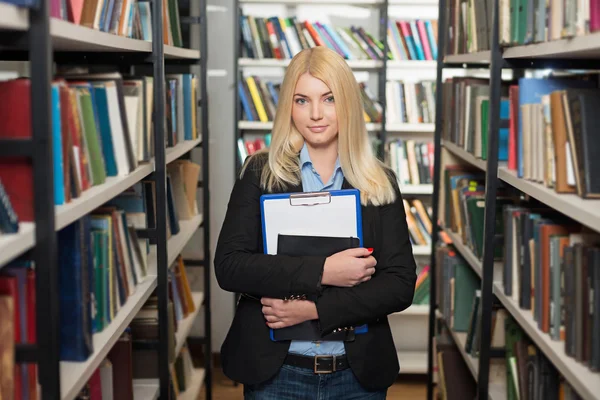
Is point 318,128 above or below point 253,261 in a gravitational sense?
above

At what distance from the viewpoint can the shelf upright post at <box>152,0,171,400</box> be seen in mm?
2479

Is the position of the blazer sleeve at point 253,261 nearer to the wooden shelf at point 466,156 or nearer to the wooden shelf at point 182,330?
the wooden shelf at point 466,156

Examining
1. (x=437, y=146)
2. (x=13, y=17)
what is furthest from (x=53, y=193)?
(x=437, y=146)

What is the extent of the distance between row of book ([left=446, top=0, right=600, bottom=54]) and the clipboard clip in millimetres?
684

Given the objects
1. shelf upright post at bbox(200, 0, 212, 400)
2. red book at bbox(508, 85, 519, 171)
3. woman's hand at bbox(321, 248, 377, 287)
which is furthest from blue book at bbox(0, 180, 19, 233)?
shelf upright post at bbox(200, 0, 212, 400)

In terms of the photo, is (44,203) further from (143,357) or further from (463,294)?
A: (463,294)

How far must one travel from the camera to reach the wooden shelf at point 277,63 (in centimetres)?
407

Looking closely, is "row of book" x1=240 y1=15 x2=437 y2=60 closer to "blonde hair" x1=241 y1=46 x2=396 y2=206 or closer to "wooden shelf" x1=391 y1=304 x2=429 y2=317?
"wooden shelf" x1=391 y1=304 x2=429 y2=317

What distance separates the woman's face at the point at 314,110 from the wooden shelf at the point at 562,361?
0.75 metres

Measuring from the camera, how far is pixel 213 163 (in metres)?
4.47

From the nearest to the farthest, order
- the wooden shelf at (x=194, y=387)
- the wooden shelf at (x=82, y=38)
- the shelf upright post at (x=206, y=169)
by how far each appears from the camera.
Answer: the wooden shelf at (x=82, y=38) → the wooden shelf at (x=194, y=387) → the shelf upright post at (x=206, y=169)

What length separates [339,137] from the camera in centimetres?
196

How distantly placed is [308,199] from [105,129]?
57cm

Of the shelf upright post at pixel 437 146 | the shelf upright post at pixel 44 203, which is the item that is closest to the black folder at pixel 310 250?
the shelf upright post at pixel 44 203
